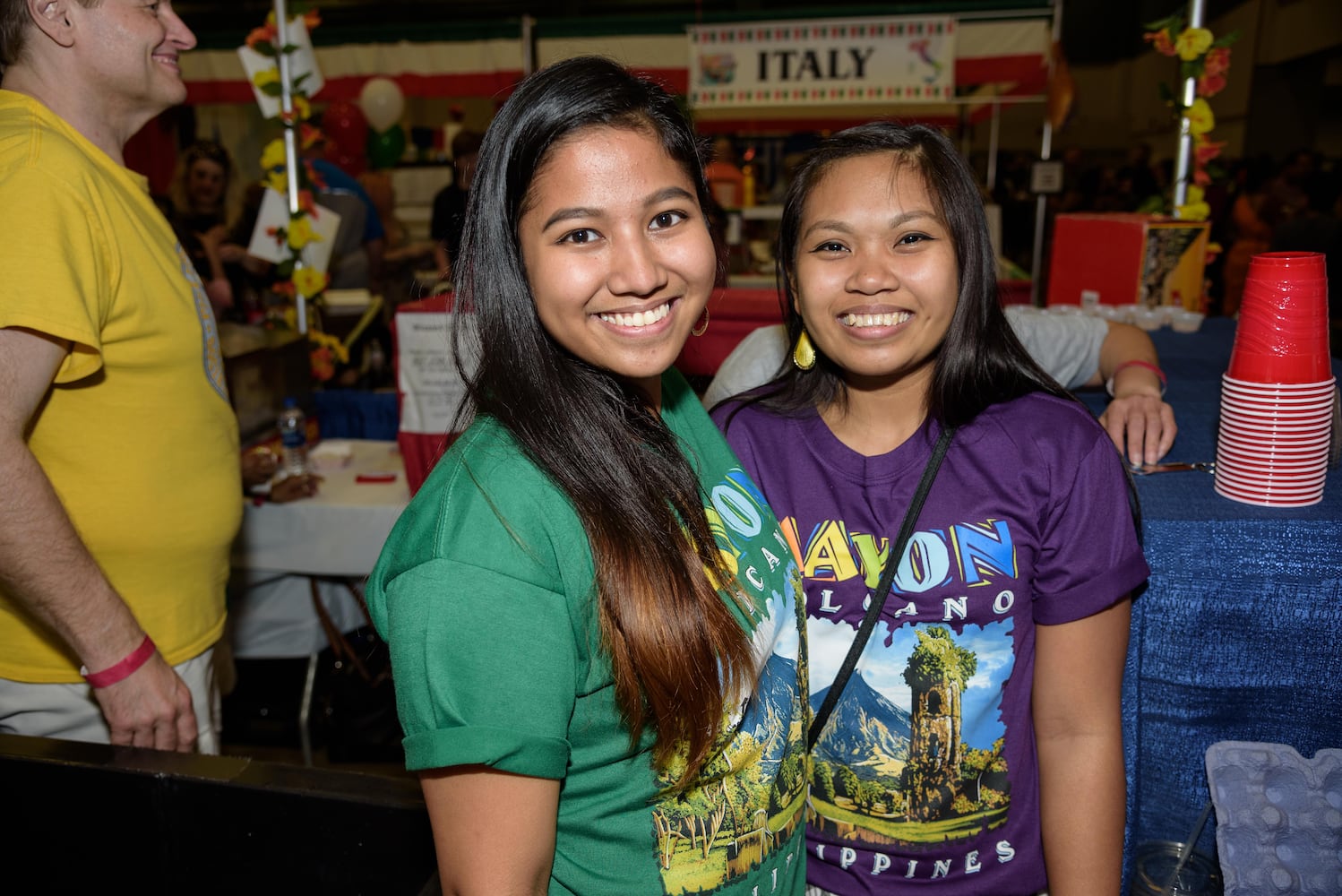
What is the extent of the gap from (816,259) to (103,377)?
4.00 ft

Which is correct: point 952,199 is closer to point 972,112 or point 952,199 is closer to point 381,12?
point 972,112

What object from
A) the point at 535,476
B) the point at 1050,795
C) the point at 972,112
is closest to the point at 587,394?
the point at 535,476

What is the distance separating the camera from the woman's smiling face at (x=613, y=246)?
97 centimetres

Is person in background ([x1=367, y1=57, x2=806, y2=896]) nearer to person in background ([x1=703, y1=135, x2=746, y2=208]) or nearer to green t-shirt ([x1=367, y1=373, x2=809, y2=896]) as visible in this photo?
green t-shirt ([x1=367, y1=373, x2=809, y2=896])

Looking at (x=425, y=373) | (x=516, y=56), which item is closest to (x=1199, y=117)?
(x=425, y=373)

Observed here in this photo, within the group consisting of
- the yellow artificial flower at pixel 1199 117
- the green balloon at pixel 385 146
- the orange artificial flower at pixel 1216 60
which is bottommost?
the yellow artificial flower at pixel 1199 117

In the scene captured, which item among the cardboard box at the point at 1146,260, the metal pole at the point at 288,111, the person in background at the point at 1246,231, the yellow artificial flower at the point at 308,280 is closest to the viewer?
the cardboard box at the point at 1146,260

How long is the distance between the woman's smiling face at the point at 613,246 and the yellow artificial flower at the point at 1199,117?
3.02 meters

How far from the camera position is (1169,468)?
146 centimetres

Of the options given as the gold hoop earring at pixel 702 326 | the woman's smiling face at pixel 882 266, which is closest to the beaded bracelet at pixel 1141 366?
the woman's smiling face at pixel 882 266

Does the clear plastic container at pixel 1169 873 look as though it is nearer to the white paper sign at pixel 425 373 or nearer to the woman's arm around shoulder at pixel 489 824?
the woman's arm around shoulder at pixel 489 824

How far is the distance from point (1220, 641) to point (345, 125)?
7.13 m

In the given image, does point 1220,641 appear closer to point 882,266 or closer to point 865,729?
point 865,729

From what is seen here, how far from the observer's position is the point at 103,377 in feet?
5.17
